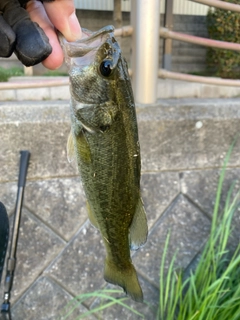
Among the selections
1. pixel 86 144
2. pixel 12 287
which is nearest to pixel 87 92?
pixel 86 144

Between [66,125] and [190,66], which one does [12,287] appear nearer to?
[66,125]

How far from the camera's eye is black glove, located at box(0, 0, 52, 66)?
0.78 metres

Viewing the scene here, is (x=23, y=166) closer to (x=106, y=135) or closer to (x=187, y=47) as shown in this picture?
(x=106, y=135)

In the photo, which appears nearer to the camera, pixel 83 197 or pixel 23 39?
pixel 23 39

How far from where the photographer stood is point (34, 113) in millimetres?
1534

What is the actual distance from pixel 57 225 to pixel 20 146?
357 mm

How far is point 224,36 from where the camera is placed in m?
3.10

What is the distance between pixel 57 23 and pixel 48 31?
2.6 inches

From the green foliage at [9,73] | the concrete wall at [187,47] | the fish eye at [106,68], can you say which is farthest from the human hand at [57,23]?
the concrete wall at [187,47]

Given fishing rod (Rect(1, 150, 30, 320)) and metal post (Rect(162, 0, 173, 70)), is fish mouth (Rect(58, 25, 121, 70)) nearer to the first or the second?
fishing rod (Rect(1, 150, 30, 320))

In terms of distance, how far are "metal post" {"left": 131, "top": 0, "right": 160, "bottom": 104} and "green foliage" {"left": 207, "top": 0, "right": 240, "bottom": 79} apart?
1.66 meters

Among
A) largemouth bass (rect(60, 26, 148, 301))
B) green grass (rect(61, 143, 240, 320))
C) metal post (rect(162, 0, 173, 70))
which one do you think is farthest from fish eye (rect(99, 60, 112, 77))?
metal post (rect(162, 0, 173, 70))

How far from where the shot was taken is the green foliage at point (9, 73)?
8.71ft

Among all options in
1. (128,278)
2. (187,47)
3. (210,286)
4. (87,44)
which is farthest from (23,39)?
(187,47)
